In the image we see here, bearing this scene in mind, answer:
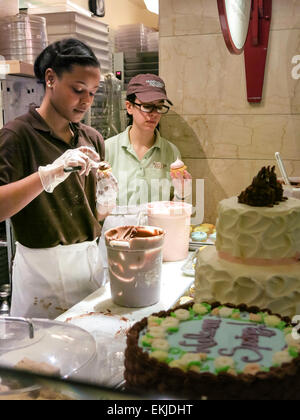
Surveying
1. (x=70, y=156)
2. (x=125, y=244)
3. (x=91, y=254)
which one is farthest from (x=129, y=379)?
(x=91, y=254)

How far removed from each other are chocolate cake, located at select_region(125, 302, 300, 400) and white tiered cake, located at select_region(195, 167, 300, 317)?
2.9 inches

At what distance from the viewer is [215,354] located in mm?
862

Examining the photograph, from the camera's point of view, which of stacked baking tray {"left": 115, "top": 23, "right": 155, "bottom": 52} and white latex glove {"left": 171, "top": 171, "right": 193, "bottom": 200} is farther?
stacked baking tray {"left": 115, "top": 23, "right": 155, "bottom": 52}

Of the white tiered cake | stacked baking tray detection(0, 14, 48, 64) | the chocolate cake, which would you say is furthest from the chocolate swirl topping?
stacked baking tray detection(0, 14, 48, 64)

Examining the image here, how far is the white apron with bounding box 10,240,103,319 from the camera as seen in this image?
2.09 metres

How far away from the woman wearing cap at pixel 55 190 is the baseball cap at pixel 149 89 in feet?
2.14

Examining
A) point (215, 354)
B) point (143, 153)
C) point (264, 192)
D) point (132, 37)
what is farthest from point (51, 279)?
point (132, 37)

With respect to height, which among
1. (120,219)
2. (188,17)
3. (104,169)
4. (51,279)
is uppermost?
(188,17)

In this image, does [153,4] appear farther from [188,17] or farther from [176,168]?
[176,168]

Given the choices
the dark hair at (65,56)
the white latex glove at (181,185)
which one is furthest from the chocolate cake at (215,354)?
the white latex glove at (181,185)

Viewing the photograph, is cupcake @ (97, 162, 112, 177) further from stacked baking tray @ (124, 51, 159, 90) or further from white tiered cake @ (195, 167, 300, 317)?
stacked baking tray @ (124, 51, 159, 90)

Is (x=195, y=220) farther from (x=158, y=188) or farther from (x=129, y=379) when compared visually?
(x=129, y=379)

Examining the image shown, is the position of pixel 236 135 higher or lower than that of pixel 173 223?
higher

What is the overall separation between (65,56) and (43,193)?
586 mm
